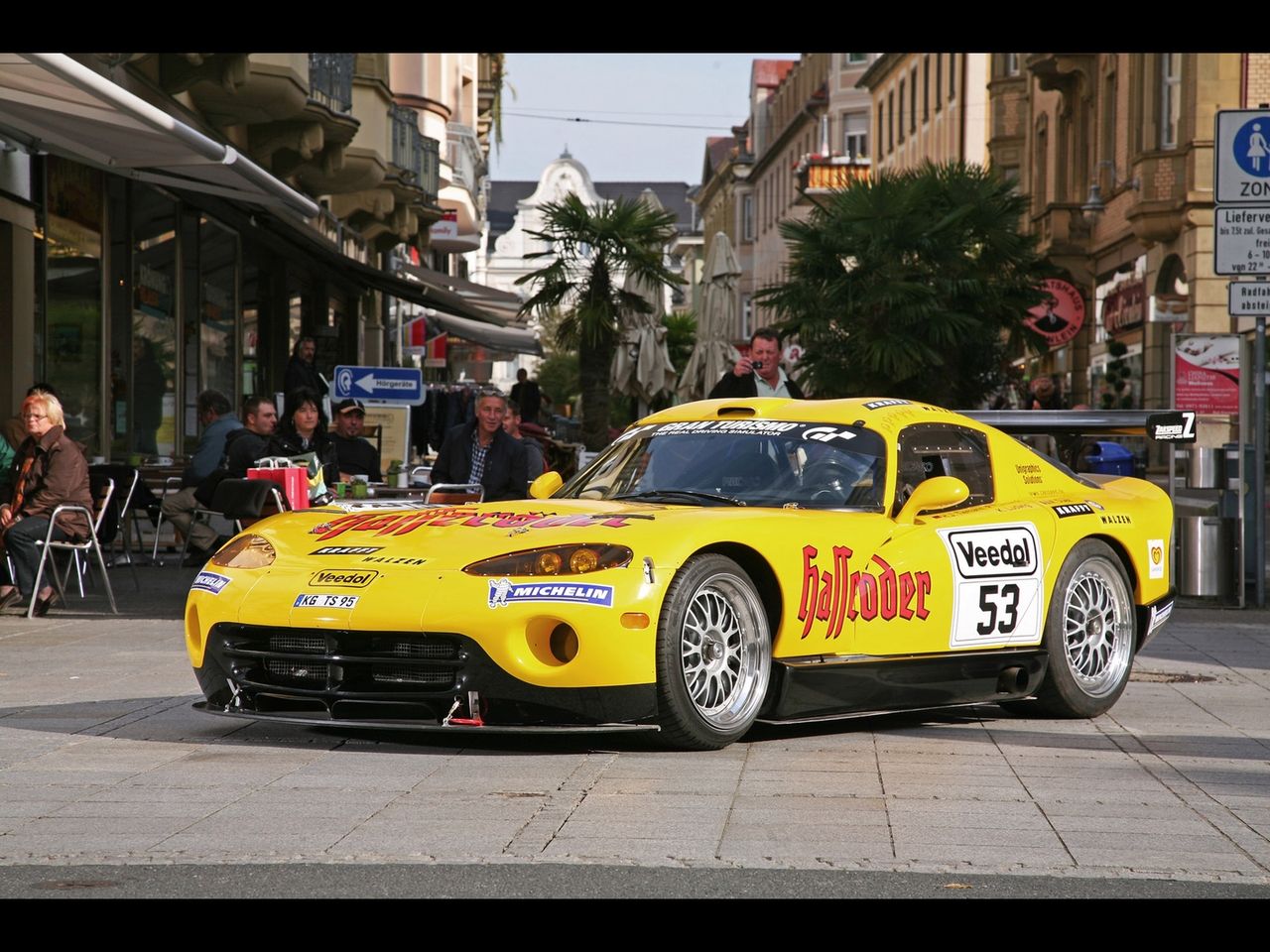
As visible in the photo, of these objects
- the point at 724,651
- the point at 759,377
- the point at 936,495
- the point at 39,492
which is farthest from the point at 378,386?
the point at 724,651

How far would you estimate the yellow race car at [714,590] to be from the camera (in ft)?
23.1

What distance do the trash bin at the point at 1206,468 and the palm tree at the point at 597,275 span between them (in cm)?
1286

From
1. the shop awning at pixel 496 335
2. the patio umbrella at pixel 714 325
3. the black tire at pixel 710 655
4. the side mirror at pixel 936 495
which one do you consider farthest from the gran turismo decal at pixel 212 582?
the shop awning at pixel 496 335

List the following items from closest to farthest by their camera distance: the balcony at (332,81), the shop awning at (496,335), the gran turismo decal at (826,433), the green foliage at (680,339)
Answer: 1. the gran turismo decal at (826,433)
2. the balcony at (332,81)
3. the shop awning at (496,335)
4. the green foliage at (680,339)

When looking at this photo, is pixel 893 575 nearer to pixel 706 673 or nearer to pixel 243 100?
pixel 706 673

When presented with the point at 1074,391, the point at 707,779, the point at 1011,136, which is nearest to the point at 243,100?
the point at 707,779

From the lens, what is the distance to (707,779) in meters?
6.62

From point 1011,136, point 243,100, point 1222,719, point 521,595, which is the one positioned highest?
point 1011,136

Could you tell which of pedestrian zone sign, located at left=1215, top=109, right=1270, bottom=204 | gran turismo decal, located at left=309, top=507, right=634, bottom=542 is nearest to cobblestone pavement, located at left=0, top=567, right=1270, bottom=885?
gran turismo decal, located at left=309, top=507, right=634, bottom=542

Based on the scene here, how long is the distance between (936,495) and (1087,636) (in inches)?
51.8

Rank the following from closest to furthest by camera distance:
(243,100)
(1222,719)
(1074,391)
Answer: (1222,719) → (243,100) → (1074,391)

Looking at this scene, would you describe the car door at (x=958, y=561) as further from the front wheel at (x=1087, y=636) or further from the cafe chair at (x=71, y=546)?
the cafe chair at (x=71, y=546)

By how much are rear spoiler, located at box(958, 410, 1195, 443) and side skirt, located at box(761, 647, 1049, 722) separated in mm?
2256
